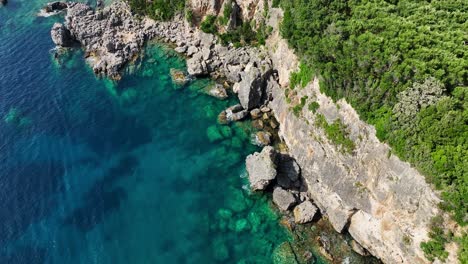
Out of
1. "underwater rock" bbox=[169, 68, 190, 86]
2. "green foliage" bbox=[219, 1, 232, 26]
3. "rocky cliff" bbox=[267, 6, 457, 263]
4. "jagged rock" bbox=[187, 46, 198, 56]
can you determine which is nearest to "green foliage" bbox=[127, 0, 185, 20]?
"jagged rock" bbox=[187, 46, 198, 56]

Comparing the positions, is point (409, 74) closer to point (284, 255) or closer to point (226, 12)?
point (284, 255)

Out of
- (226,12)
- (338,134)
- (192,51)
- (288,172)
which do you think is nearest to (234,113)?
(288,172)

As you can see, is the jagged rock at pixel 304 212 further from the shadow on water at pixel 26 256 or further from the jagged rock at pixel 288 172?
the shadow on water at pixel 26 256

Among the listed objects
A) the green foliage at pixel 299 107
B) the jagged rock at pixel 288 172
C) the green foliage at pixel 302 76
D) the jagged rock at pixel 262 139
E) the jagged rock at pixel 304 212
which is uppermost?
the green foliage at pixel 302 76

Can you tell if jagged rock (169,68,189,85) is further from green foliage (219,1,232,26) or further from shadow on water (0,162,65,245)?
shadow on water (0,162,65,245)

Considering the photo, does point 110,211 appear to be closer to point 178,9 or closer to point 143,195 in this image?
point 143,195

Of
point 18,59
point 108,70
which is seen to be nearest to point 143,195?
point 108,70

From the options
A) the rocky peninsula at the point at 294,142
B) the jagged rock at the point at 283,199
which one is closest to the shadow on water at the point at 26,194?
the rocky peninsula at the point at 294,142
